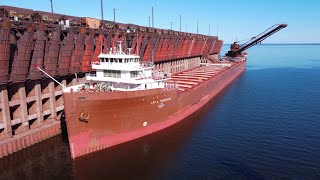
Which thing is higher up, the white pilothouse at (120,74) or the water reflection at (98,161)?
the white pilothouse at (120,74)

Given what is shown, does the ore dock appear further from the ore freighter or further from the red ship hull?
the red ship hull

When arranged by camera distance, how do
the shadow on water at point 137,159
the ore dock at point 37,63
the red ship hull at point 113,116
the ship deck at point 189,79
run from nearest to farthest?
the shadow on water at point 137,159 < the red ship hull at point 113,116 < the ore dock at point 37,63 < the ship deck at point 189,79

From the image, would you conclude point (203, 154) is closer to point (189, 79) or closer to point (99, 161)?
point (99, 161)

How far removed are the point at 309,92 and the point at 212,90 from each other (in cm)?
2089

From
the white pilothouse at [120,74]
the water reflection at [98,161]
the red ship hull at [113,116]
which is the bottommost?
the water reflection at [98,161]

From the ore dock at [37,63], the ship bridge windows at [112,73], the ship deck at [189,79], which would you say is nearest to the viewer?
the ore dock at [37,63]

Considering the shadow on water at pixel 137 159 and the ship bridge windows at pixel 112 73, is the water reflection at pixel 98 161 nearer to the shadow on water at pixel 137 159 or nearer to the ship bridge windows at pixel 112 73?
the shadow on water at pixel 137 159

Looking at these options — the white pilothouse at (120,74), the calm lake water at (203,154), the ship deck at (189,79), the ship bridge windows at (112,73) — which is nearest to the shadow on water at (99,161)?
the calm lake water at (203,154)

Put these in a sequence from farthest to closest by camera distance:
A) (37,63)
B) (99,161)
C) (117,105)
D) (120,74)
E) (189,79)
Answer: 1. (189,79)
2. (37,63)
3. (120,74)
4. (117,105)
5. (99,161)

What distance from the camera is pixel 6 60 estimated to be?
922 inches

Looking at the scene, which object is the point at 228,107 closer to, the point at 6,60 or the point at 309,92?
the point at 309,92

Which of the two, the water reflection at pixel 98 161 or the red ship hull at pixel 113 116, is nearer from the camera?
the water reflection at pixel 98 161

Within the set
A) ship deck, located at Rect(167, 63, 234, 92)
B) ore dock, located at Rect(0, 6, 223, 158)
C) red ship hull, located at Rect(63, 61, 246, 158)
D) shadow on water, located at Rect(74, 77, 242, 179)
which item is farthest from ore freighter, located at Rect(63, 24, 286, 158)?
ship deck, located at Rect(167, 63, 234, 92)

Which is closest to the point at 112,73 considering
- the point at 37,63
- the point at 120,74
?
the point at 120,74
